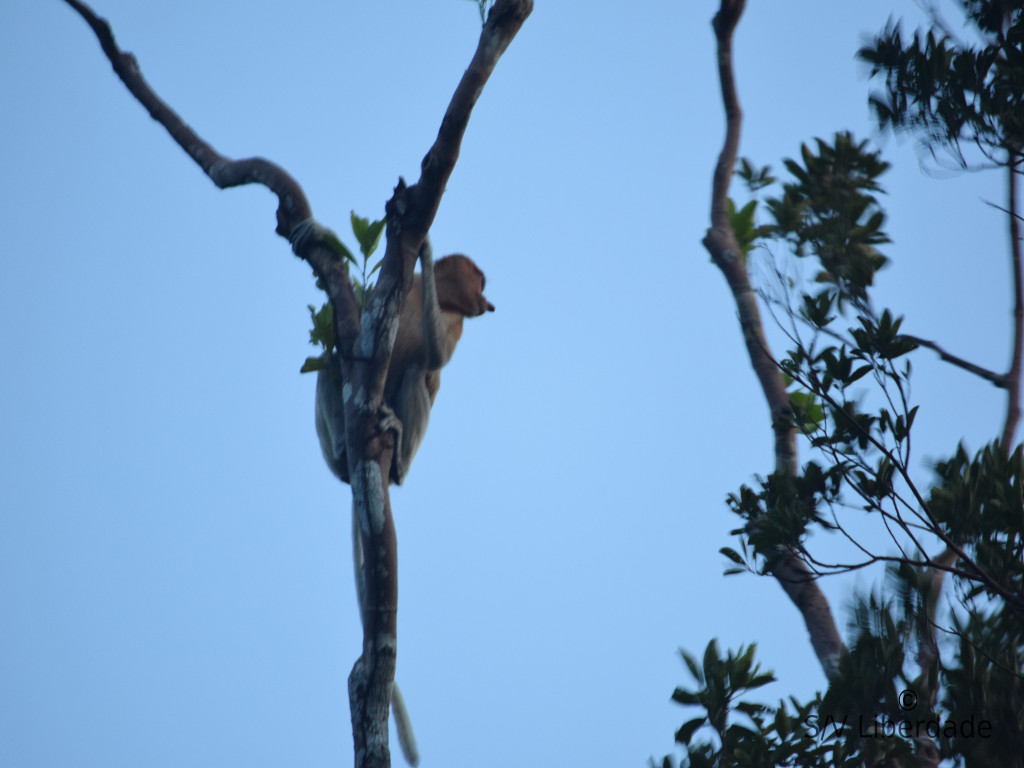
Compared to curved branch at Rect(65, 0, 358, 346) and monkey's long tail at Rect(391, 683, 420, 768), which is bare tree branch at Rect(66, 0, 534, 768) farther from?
monkey's long tail at Rect(391, 683, 420, 768)

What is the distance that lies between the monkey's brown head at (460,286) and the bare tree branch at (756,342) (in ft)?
6.08

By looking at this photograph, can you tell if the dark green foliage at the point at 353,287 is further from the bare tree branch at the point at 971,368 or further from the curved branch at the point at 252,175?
the bare tree branch at the point at 971,368

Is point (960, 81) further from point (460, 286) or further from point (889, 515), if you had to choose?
point (460, 286)

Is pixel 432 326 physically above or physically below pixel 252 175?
below

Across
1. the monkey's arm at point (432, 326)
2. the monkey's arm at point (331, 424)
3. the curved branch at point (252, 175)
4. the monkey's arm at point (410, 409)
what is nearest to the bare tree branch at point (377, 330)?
the curved branch at point (252, 175)

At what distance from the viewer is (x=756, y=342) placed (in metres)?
4.00

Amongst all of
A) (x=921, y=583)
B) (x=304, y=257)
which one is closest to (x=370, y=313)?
(x=304, y=257)

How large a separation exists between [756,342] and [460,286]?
2328mm

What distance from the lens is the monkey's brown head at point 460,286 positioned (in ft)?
19.2

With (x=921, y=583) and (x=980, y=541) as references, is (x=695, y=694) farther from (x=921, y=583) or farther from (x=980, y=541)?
(x=980, y=541)

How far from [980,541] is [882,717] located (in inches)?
23.1

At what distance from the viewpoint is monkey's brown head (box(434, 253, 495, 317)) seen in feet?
19.2

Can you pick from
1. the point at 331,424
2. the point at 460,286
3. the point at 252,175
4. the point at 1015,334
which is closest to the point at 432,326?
the point at 331,424

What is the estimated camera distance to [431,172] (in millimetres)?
3381
